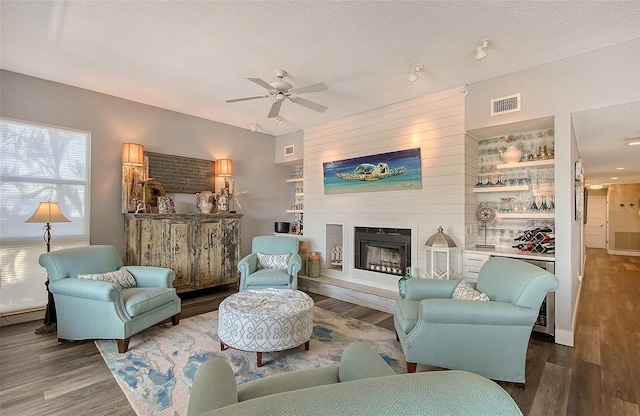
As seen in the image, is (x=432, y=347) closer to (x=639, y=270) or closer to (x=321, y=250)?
(x=321, y=250)

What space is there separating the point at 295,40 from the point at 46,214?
3221mm

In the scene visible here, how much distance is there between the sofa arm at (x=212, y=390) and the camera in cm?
94

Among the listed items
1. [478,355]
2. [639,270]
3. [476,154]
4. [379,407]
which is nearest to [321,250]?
[476,154]

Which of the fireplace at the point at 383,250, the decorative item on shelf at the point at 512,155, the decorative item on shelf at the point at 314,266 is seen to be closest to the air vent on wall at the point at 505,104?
the decorative item on shelf at the point at 512,155

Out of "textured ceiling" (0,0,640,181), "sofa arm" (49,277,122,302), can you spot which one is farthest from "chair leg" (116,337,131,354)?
"textured ceiling" (0,0,640,181)

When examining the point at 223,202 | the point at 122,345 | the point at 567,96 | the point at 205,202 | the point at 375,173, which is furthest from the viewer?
the point at 223,202

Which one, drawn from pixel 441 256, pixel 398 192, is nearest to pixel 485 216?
pixel 441 256

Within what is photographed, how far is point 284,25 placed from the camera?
8.57 ft

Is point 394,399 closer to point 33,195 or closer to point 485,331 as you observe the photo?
point 485,331

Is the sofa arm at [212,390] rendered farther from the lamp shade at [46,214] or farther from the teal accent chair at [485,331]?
the lamp shade at [46,214]

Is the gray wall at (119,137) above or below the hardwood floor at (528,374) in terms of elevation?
above

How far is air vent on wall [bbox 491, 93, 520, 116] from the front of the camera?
135 inches

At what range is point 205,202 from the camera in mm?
4992

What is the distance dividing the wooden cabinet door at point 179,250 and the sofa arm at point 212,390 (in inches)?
140
